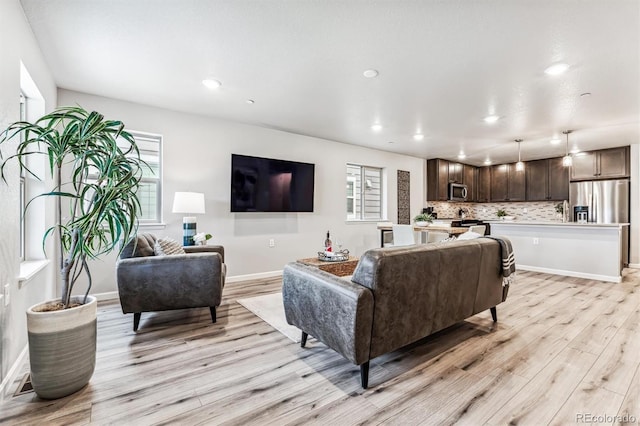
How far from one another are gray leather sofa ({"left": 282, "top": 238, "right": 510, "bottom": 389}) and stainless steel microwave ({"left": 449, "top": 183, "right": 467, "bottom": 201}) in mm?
5049

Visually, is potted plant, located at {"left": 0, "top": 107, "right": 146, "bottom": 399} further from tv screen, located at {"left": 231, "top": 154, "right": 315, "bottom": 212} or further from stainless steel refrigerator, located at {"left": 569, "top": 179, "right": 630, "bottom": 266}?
stainless steel refrigerator, located at {"left": 569, "top": 179, "right": 630, "bottom": 266}

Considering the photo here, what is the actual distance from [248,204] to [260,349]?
8.12 feet

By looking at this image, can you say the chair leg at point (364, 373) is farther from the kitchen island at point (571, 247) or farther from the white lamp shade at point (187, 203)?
the kitchen island at point (571, 247)

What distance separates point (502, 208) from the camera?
7.86 meters

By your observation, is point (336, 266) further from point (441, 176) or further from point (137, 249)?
point (441, 176)

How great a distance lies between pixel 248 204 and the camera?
441cm

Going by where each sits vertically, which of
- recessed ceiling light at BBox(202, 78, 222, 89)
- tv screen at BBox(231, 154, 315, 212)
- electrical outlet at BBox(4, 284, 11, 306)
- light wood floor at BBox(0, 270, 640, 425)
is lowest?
light wood floor at BBox(0, 270, 640, 425)

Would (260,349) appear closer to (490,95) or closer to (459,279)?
(459,279)

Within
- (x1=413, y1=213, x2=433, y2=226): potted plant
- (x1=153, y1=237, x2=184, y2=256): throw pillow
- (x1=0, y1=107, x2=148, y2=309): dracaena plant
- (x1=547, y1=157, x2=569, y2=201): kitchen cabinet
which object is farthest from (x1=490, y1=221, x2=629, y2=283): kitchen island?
(x1=0, y1=107, x2=148, y2=309): dracaena plant

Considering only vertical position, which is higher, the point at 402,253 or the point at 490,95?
the point at 490,95

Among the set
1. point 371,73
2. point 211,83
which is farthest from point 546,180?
point 211,83

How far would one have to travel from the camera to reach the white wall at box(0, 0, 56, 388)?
1709 millimetres

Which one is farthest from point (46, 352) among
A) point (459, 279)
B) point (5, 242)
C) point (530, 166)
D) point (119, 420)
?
point (530, 166)

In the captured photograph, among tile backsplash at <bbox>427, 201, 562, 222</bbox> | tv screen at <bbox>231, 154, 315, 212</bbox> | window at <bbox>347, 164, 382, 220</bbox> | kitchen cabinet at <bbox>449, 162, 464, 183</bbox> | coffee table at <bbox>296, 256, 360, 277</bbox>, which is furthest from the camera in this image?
kitchen cabinet at <bbox>449, 162, 464, 183</bbox>
